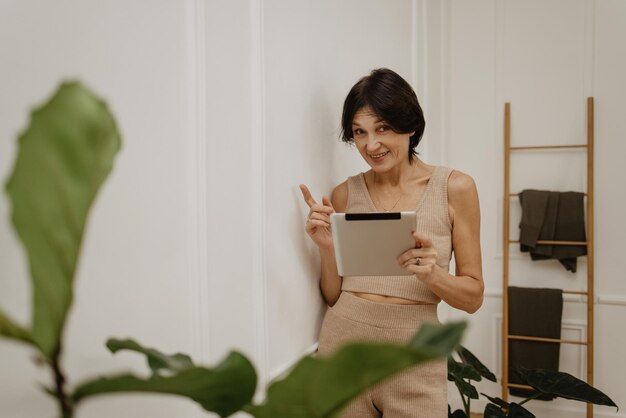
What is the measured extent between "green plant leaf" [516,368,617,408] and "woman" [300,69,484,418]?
77 cm

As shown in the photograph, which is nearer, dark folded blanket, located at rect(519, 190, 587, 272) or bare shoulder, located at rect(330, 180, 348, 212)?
bare shoulder, located at rect(330, 180, 348, 212)

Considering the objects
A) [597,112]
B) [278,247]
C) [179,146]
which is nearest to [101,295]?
[179,146]

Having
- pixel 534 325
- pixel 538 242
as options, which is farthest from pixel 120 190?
pixel 534 325

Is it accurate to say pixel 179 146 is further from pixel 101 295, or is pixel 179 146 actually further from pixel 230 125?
pixel 101 295

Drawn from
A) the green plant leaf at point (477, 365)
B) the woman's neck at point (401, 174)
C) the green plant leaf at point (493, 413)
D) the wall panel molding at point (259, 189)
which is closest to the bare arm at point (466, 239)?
the woman's neck at point (401, 174)

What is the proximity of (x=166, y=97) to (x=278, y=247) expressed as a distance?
0.56 meters

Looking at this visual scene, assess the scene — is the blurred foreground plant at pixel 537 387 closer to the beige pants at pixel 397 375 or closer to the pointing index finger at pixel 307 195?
the beige pants at pixel 397 375

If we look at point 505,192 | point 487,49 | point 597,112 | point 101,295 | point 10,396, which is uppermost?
point 487,49

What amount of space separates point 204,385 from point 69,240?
145 mm

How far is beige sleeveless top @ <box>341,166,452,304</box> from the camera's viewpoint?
152 centimetres

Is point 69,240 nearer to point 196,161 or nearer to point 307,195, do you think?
point 196,161

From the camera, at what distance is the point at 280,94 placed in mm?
1435

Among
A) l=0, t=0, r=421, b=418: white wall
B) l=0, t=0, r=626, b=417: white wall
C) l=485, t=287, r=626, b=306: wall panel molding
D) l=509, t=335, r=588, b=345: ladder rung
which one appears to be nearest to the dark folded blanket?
l=485, t=287, r=626, b=306: wall panel molding

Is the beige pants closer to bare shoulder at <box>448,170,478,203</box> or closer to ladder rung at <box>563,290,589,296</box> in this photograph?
bare shoulder at <box>448,170,478,203</box>
